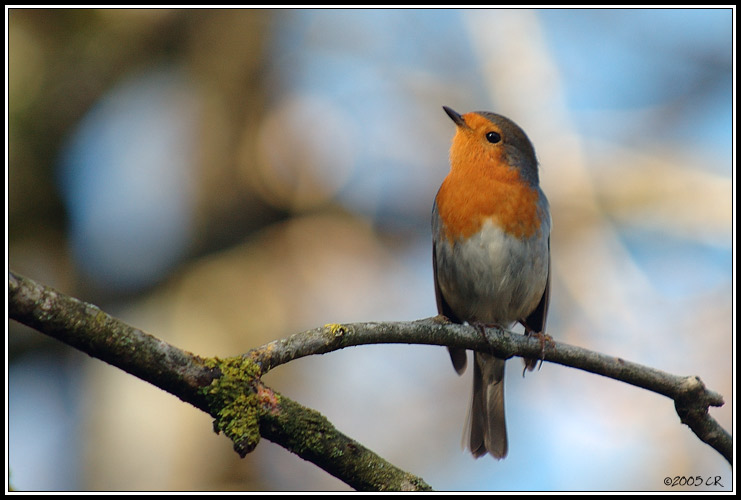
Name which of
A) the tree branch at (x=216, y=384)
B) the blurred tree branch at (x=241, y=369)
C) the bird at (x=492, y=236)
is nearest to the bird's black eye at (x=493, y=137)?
the bird at (x=492, y=236)

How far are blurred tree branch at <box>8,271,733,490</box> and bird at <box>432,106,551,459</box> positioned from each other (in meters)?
1.68

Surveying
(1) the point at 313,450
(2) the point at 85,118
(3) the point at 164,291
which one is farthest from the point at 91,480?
(1) the point at 313,450

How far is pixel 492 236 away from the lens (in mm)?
4758

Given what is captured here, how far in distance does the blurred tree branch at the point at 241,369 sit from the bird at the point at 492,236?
1.68 meters

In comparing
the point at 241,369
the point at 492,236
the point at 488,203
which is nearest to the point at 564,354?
the point at 492,236

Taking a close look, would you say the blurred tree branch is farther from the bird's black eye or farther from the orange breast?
the bird's black eye

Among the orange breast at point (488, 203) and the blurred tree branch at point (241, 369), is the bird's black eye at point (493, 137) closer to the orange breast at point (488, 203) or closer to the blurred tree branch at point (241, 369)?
the orange breast at point (488, 203)

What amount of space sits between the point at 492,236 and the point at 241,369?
2746mm

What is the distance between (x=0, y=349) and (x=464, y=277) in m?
2.96

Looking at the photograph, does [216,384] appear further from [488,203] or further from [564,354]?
[488,203]

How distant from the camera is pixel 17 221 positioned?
309 inches

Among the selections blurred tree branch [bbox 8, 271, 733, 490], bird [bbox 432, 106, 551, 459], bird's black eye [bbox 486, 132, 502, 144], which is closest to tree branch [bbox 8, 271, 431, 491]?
blurred tree branch [bbox 8, 271, 733, 490]

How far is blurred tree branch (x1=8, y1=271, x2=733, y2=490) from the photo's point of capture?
6.70 ft

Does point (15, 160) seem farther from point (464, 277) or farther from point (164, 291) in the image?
point (464, 277)
